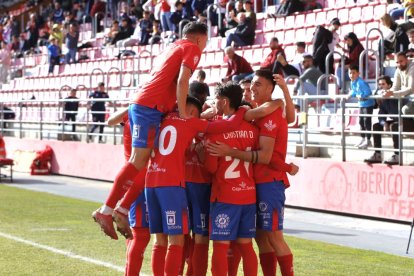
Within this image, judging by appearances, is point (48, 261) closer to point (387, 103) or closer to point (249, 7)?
point (387, 103)

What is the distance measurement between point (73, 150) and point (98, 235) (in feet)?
38.3

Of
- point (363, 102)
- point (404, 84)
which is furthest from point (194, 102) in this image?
point (363, 102)

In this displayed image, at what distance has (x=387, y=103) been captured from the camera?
14992mm

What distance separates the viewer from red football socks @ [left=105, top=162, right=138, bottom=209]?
8.22 m

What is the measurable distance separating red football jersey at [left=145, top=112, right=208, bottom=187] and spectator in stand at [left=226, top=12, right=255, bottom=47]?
621 inches

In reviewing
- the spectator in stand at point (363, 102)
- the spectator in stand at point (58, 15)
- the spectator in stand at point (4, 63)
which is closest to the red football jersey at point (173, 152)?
the spectator in stand at point (363, 102)

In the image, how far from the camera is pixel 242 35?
23938 millimetres

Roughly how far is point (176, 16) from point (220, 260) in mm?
20339

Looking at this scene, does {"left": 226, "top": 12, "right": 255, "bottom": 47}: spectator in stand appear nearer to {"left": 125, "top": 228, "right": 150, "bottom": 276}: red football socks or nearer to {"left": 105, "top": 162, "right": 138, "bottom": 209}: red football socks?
{"left": 125, "top": 228, "right": 150, "bottom": 276}: red football socks

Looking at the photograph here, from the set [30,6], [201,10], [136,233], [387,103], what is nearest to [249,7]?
[201,10]

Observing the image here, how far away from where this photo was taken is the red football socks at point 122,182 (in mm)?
8219

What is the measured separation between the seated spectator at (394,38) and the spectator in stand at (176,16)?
10.6 m

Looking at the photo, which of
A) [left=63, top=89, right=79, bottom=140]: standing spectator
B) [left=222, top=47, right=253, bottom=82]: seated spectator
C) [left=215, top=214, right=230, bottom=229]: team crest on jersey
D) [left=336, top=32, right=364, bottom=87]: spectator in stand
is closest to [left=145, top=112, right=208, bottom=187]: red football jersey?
[left=215, top=214, right=230, bottom=229]: team crest on jersey

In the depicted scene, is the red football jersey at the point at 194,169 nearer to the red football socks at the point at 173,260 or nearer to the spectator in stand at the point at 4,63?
the red football socks at the point at 173,260
